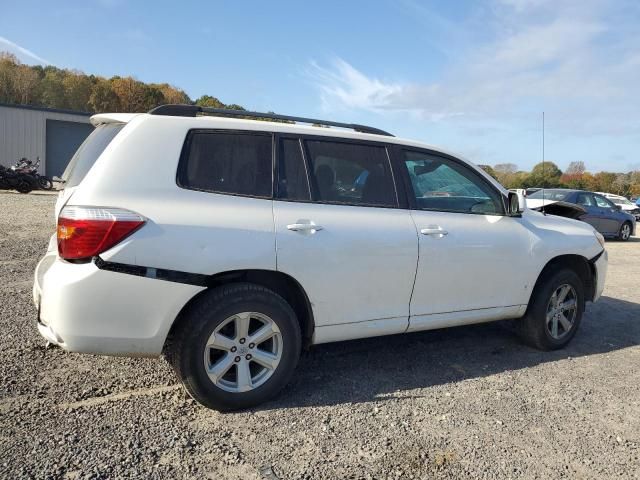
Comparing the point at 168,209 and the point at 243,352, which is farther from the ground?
the point at 168,209

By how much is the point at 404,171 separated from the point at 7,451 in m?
3.12

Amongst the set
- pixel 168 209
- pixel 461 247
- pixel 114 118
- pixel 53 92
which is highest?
pixel 53 92

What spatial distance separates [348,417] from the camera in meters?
3.35

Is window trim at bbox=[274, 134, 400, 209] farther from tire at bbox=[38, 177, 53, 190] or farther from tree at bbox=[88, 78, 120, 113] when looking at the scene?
tree at bbox=[88, 78, 120, 113]

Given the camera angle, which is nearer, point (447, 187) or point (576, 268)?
point (447, 187)

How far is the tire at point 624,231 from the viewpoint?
16.1 metres

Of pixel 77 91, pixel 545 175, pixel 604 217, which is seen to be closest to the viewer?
pixel 545 175

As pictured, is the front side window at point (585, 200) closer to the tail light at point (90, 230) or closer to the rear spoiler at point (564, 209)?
the rear spoiler at point (564, 209)

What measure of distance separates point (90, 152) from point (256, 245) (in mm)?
1317

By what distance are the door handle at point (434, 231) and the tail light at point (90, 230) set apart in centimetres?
208

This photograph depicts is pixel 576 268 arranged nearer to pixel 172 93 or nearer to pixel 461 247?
pixel 461 247

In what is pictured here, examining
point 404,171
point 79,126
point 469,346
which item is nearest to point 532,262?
point 469,346

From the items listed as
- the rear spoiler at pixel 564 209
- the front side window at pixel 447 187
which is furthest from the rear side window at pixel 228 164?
the rear spoiler at pixel 564 209

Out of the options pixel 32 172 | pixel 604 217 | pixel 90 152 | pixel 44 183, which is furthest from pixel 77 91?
pixel 90 152
